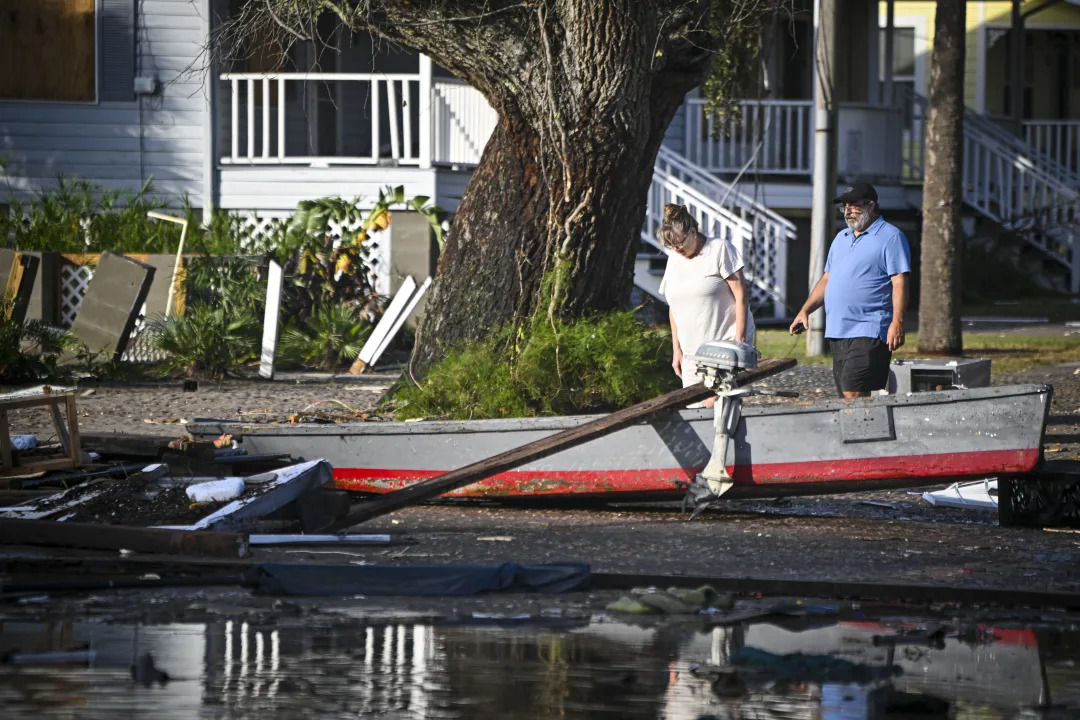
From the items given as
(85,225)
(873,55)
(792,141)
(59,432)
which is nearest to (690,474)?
(59,432)

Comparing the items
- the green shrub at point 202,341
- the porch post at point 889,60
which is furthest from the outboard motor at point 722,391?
the porch post at point 889,60

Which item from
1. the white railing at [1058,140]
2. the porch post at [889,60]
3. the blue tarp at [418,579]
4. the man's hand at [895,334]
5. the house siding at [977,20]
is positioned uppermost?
the house siding at [977,20]

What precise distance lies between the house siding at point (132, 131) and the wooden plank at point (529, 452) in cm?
1348

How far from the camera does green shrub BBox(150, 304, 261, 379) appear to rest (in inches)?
629

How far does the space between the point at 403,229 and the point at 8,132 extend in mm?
5582

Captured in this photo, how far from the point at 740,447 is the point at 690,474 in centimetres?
33

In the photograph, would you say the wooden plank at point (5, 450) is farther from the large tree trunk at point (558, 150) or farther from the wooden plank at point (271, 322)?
the wooden plank at point (271, 322)

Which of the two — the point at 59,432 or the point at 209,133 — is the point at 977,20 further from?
the point at 59,432

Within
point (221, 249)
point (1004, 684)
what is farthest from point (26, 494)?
point (221, 249)

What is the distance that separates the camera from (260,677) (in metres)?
5.35

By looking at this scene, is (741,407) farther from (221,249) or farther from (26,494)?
(221,249)

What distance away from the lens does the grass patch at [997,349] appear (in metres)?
16.5

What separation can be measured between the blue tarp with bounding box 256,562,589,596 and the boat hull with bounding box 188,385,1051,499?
197 centimetres

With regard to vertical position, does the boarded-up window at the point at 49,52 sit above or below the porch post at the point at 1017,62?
below
